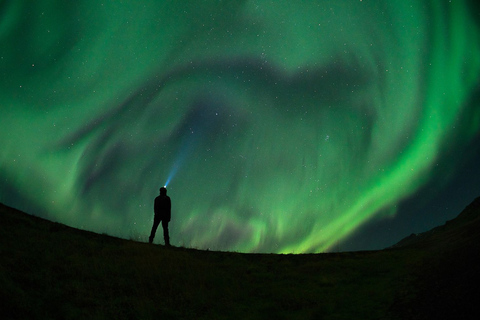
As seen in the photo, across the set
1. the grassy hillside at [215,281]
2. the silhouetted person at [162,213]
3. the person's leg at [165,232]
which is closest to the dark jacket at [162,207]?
the silhouetted person at [162,213]

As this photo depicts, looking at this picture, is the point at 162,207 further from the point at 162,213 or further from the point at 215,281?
the point at 215,281

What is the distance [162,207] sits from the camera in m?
14.5

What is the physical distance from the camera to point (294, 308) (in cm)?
805

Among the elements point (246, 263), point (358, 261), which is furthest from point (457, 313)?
point (246, 263)

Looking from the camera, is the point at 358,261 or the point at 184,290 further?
the point at 358,261

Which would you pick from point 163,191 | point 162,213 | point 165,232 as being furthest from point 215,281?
point 163,191

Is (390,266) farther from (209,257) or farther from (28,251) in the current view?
(28,251)

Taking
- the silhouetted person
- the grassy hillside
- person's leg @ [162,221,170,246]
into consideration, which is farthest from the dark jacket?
the grassy hillside

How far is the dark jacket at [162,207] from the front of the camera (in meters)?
14.5

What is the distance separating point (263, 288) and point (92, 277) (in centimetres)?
429

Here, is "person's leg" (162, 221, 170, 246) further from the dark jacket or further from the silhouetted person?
the dark jacket

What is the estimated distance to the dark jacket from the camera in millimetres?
14453

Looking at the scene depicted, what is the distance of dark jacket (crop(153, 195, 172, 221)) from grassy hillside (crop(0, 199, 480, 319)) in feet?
6.98

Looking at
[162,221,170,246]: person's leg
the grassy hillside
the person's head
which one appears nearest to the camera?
the grassy hillside
